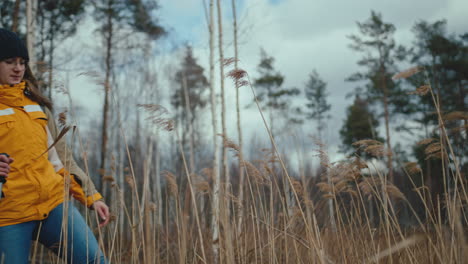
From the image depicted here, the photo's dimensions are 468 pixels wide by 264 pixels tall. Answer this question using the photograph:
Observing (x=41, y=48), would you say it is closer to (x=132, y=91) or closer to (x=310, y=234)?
(x=132, y=91)

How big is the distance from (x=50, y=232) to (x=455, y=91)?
47.7ft

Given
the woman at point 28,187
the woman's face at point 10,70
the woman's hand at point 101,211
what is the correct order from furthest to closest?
1. the woman's hand at point 101,211
2. the woman's face at point 10,70
3. the woman at point 28,187

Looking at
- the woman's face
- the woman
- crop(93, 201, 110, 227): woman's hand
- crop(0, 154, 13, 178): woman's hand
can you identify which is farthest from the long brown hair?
crop(93, 201, 110, 227): woman's hand

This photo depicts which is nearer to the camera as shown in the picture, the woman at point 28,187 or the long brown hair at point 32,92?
the woman at point 28,187

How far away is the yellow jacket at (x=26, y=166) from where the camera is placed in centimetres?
163

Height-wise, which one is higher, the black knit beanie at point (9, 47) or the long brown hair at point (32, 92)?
the black knit beanie at point (9, 47)

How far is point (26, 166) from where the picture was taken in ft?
5.56

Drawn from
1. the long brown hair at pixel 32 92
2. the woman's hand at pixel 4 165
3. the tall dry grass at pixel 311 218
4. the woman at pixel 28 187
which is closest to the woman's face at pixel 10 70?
the woman at pixel 28 187

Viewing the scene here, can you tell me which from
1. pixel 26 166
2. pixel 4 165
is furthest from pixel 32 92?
pixel 4 165

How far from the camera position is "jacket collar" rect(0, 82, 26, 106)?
5.73ft

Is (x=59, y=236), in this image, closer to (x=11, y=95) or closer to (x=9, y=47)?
(x=11, y=95)

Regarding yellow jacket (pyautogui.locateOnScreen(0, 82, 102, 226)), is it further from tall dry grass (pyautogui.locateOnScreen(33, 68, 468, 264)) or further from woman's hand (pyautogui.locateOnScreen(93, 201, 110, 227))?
tall dry grass (pyautogui.locateOnScreen(33, 68, 468, 264))

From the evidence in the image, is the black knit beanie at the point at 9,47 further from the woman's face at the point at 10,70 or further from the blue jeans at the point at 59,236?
the blue jeans at the point at 59,236

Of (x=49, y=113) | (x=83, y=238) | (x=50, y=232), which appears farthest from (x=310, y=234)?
(x=49, y=113)
